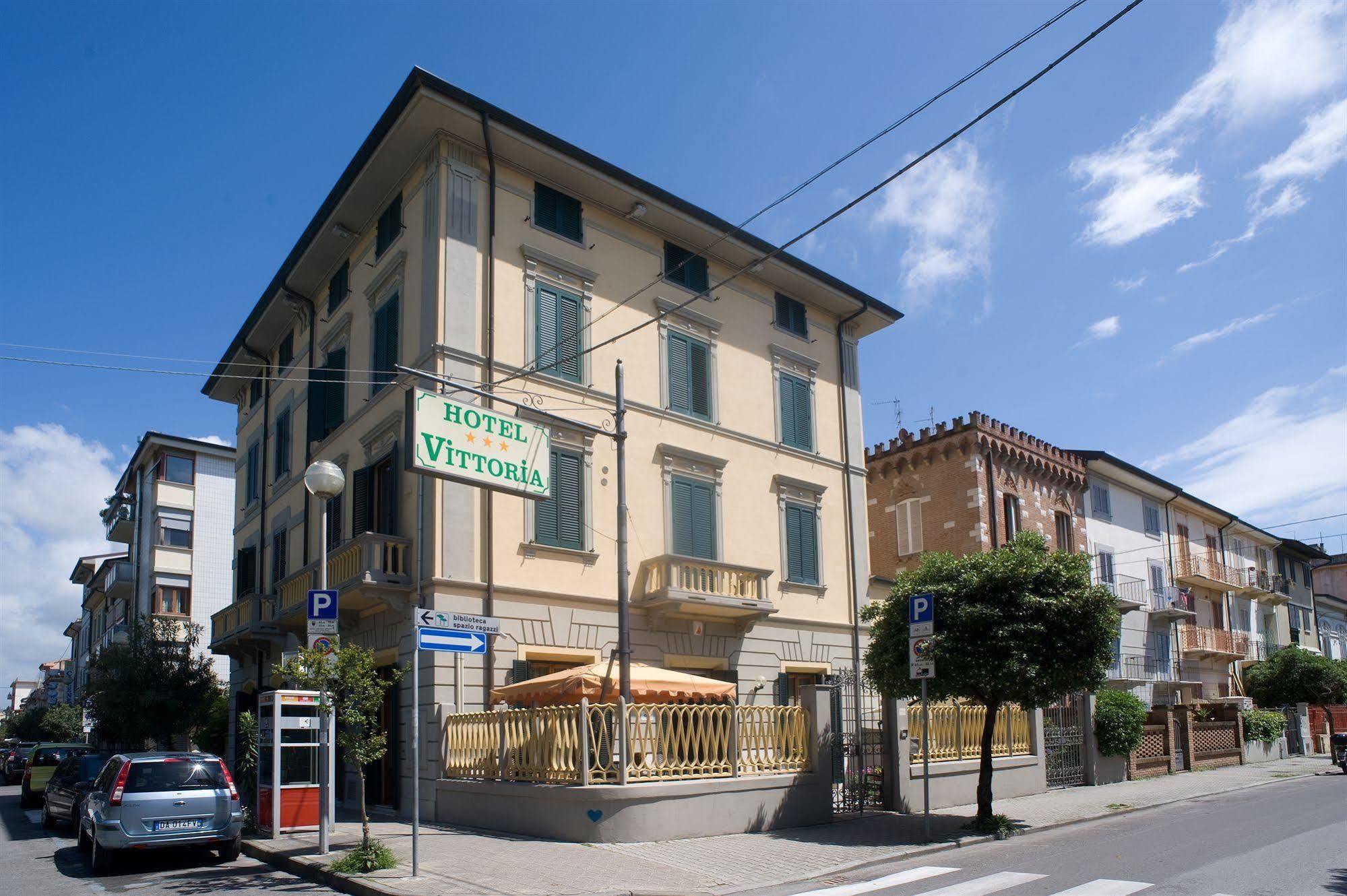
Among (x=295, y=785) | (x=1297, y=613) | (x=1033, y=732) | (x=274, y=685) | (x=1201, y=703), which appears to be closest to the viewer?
(x=295, y=785)

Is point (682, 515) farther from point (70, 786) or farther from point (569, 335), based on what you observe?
point (70, 786)

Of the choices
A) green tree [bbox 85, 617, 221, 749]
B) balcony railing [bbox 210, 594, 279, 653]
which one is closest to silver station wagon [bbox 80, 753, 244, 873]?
balcony railing [bbox 210, 594, 279, 653]

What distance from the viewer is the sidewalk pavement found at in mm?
10602

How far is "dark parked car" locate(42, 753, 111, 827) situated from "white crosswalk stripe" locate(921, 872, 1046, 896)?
46.5 feet

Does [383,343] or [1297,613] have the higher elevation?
[383,343]

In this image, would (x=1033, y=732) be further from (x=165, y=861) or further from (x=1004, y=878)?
(x=165, y=861)

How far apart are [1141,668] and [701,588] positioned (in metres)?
26.1

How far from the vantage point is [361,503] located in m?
20.3

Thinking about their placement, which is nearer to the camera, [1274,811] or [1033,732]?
[1274,811]

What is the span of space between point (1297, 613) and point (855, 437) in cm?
4306

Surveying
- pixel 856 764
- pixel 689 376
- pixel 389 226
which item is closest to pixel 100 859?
pixel 856 764

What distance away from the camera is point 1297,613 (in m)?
56.4

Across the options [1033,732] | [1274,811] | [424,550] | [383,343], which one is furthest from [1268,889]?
[383,343]

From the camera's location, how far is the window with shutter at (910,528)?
3400cm
